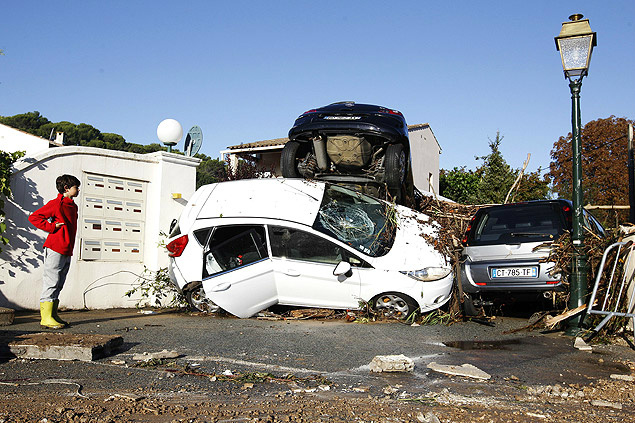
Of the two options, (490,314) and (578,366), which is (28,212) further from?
(578,366)

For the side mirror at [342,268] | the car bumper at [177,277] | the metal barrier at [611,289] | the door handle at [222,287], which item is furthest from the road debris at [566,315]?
the car bumper at [177,277]

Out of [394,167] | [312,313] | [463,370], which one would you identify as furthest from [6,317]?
[394,167]

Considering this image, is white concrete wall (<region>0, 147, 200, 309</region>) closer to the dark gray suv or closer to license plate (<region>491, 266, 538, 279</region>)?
the dark gray suv

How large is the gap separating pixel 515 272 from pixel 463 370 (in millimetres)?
3175

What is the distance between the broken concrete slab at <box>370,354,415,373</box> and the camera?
16.2ft

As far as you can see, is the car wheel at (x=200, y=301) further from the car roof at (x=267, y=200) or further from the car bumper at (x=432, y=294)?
the car bumper at (x=432, y=294)

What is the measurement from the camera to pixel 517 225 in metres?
8.22

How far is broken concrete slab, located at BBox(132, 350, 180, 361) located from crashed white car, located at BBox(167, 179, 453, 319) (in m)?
2.79

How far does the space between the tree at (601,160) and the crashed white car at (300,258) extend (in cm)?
3070

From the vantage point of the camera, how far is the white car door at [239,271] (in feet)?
26.3

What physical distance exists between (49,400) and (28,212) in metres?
6.09

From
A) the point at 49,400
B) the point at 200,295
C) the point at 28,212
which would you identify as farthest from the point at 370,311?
the point at 28,212

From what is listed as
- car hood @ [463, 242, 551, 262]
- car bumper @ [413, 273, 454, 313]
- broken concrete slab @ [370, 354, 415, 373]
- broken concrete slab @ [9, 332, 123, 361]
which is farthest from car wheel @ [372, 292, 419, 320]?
broken concrete slab @ [9, 332, 123, 361]

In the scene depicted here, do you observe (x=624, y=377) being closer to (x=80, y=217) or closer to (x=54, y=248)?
(x=54, y=248)
